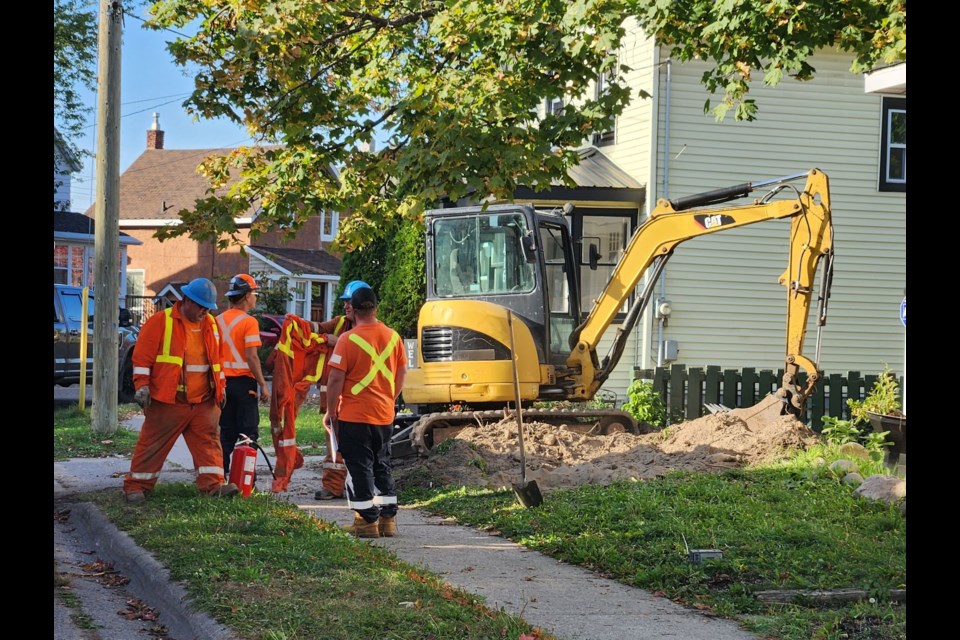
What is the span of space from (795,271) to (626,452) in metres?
2.97

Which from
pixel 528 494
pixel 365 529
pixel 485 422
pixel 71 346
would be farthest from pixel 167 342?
pixel 71 346

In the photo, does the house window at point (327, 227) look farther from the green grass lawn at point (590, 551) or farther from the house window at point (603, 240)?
the green grass lawn at point (590, 551)

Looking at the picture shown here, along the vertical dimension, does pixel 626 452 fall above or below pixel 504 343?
below

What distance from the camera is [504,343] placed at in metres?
13.6

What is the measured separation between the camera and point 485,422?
13.6 m

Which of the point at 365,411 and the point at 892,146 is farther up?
the point at 892,146

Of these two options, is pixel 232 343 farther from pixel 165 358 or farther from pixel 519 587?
pixel 519 587

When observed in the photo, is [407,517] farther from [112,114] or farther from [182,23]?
[112,114]

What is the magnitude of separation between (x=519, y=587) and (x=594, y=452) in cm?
591

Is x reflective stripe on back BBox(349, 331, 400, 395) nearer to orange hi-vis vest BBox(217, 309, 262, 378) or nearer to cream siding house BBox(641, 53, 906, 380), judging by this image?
orange hi-vis vest BBox(217, 309, 262, 378)

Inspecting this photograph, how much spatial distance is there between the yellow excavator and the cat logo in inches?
0.5

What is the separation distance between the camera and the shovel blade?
9836 mm
